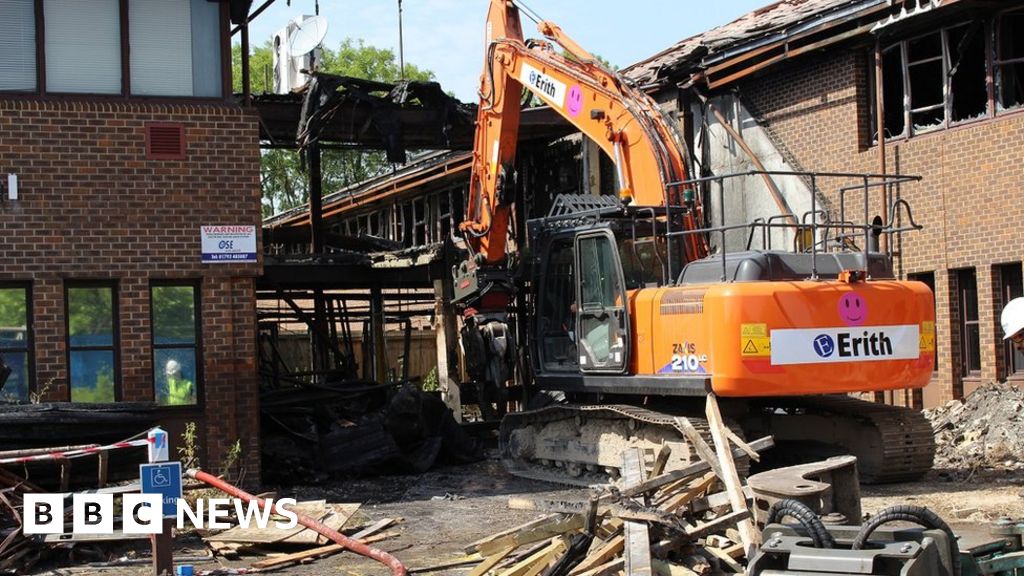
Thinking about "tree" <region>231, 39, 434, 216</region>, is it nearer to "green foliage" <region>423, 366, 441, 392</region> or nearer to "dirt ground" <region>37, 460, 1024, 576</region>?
"green foliage" <region>423, 366, 441, 392</region>

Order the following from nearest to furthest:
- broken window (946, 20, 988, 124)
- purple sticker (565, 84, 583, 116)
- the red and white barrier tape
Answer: the red and white barrier tape
purple sticker (565, 84, 583, 116)
broken window (946, 20, 988, 124)

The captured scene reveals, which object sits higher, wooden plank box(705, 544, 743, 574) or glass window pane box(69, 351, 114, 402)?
glass window pane box(69, 351, 114, 402)

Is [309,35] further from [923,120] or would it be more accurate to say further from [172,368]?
[923,120]

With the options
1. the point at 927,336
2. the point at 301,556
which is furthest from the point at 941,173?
the point at 301,556

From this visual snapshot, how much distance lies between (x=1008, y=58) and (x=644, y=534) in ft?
39.2

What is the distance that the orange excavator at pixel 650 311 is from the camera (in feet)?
43.4

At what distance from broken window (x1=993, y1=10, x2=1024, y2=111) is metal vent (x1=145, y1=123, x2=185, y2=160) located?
10.6 meters

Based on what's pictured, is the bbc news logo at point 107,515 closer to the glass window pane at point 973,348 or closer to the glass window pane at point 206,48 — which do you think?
the glass window pane at point 206,48

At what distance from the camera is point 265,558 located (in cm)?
1102

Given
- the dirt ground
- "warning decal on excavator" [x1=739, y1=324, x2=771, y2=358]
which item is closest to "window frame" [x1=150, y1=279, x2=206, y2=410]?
the dirt ground

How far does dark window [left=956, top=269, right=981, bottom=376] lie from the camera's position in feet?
62.7

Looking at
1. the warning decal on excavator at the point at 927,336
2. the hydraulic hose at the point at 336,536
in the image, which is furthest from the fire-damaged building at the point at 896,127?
the hydraulic hose at the point at 336,536

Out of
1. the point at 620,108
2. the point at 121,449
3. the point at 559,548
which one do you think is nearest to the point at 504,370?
the point at 620,108

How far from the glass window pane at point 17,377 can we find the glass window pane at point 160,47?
2.99 metres
